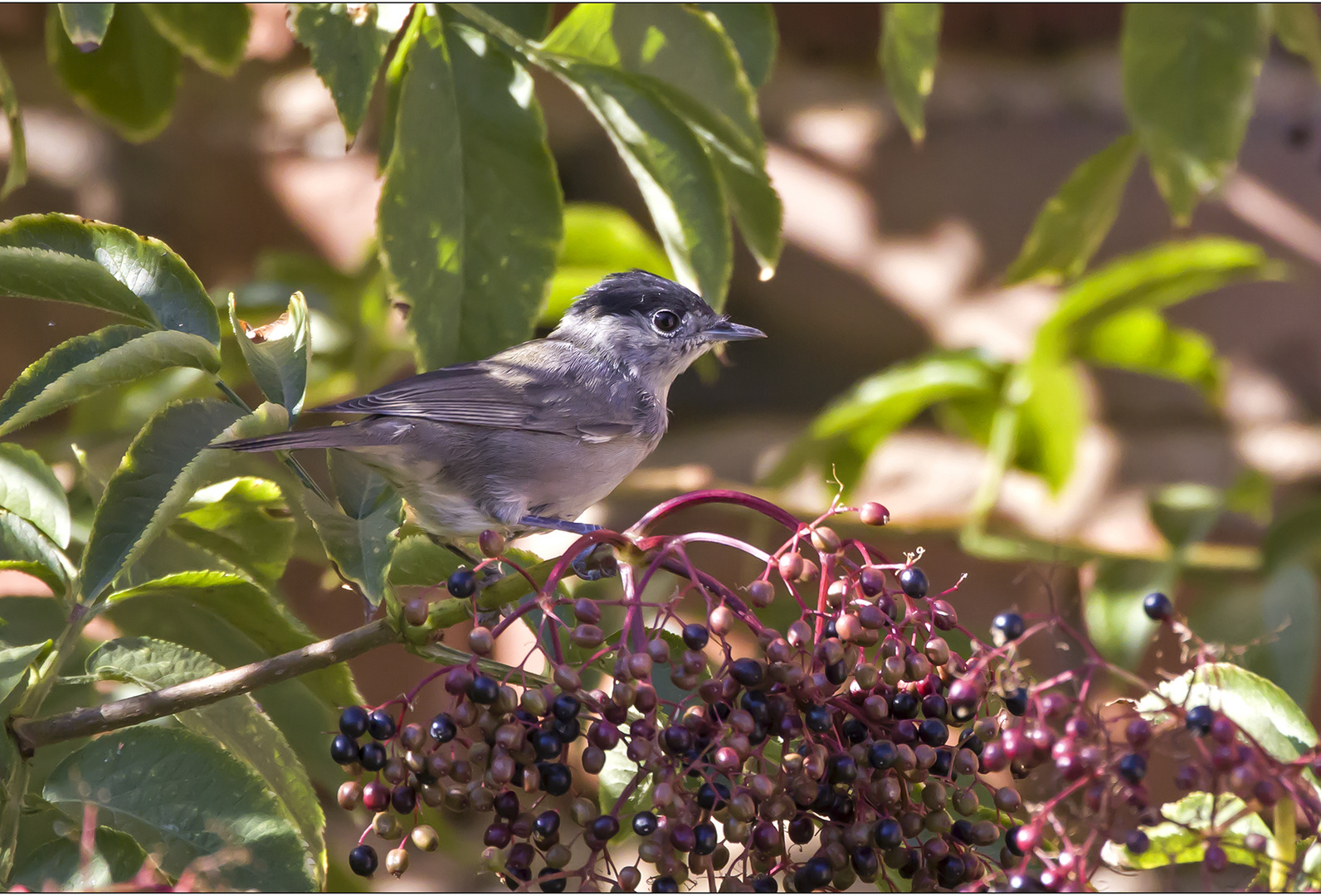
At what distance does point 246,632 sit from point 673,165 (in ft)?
2.96

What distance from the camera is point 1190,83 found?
6.91ft

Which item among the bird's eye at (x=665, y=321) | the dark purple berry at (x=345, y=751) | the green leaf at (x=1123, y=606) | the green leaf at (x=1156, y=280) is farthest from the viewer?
the green leaf at (x=1156, y=280)

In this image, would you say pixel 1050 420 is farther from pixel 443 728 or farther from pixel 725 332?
pixel 443 728

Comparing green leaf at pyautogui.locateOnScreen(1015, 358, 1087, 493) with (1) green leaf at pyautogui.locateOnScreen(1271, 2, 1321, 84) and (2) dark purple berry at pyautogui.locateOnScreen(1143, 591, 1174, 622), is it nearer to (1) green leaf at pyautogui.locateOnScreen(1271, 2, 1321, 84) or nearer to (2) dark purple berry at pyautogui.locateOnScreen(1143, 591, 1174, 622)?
(1) green leaf at pyautogui.locateOnScreen(1271, 2, 1321, 84)

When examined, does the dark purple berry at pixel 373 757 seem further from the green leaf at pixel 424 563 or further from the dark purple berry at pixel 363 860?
the green leaf at pixel 424 563

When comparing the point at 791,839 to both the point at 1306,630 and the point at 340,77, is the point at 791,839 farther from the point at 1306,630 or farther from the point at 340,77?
the point at 1306,630

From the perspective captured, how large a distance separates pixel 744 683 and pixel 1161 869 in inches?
24.4

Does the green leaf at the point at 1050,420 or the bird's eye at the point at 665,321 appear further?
the green leaf at the point at 1050,420

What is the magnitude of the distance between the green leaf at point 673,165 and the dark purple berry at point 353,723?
32.9 inches

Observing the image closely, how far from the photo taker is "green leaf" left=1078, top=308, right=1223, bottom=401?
3.22 m

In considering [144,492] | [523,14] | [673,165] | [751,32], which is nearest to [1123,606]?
[751,32]

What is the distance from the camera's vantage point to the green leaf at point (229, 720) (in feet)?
4.60

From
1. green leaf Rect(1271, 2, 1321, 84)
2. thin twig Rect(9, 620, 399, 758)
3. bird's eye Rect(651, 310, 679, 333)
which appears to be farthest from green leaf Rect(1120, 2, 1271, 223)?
thin twig Rect(9, 620, 399, 758)

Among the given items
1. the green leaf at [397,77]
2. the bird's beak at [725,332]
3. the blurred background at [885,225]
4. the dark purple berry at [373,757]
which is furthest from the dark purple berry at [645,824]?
the blurred background at [885,225]
